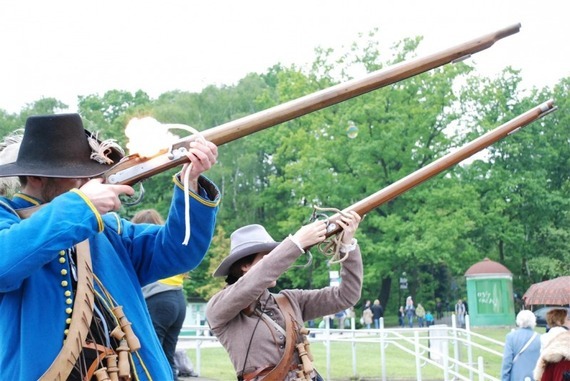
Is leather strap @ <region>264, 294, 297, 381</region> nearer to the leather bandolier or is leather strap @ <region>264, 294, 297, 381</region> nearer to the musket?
the leather bandolier

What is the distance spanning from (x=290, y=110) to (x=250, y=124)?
9.2 inches

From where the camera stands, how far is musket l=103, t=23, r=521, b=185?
3326 mm

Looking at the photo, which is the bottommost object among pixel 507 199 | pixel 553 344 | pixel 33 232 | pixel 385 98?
pixel 553 344

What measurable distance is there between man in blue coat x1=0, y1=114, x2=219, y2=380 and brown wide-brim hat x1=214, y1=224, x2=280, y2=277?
219 centimetres

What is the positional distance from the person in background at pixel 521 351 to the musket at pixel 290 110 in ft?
24.1

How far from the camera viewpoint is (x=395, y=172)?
4131 centimetres

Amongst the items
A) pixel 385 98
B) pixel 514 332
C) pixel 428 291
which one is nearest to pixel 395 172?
pixel 385 98

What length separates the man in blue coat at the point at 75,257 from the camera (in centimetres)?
299

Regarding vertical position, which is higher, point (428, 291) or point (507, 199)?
point (507, 199)

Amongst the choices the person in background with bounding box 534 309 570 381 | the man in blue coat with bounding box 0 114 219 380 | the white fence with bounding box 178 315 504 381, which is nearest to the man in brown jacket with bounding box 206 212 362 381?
the man in blue coat with bounding box 0 114 219 380

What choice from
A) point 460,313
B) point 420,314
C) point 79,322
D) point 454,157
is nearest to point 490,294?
point 420,314

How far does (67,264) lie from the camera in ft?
10.9

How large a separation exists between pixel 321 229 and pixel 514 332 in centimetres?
657

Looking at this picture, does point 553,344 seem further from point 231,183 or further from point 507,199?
point 231,183
